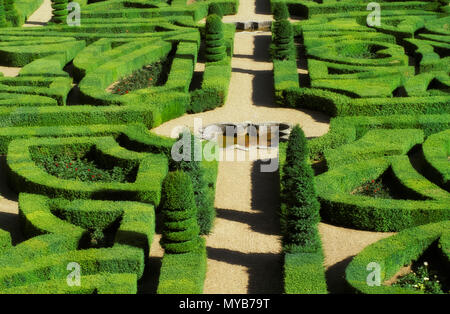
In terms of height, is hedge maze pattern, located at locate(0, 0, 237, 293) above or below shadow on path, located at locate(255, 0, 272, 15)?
below

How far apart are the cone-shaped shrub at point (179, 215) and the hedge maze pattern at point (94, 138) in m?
0.30

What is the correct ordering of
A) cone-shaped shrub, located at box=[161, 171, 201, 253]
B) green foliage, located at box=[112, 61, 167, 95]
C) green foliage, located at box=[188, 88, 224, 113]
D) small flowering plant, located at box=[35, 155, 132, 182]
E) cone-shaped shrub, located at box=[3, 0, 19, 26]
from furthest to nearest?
cone-shaped shrub, located at box=[3, 0, 19, 26]
green foliage, located at box=[112, 61, 167, 95]
green foliage, located at box=[188, 88, 224, 113]
small flowering plant, located at box=[35, 155, 132, 182]
cone-shaped shrub, located at box=[161, 171, 201, 253]

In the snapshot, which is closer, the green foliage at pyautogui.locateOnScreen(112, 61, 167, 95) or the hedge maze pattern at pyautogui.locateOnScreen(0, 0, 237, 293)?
the hedge maze pattern at pyautogui.locateOnScreen(0, 0, 237, 293)

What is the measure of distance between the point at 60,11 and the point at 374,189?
953 inches

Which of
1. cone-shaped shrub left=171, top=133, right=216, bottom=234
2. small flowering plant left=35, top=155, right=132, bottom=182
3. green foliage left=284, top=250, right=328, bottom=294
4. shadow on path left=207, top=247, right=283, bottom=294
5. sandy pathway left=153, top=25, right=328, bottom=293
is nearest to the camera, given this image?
green foliage left=284, top=250, right=328, bottom=294

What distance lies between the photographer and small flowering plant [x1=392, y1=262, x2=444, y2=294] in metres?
17.5

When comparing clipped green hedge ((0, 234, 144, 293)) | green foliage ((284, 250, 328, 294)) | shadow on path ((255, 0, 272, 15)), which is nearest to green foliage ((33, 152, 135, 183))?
clipped green hedge ((0, 234, 144, 293))

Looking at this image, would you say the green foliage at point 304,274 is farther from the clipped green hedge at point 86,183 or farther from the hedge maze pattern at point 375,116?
the clipped green hedge at point 86,183

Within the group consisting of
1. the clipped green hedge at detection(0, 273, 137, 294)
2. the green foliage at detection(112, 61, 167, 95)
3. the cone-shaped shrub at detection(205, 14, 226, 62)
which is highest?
the cone-shaped shrub at detection(205, 14, 226, 62)

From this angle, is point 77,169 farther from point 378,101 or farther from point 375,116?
point 378,101

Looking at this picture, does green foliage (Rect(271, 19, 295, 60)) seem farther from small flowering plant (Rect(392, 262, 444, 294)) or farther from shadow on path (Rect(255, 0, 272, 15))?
small flowering plant (Rect(392, 262, 444, 294))

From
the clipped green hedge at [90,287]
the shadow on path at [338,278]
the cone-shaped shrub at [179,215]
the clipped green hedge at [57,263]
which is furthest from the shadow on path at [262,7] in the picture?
the clipped green hedge at [90,287]

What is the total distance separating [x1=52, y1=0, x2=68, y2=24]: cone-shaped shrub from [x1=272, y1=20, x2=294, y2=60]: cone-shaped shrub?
12.9 m
